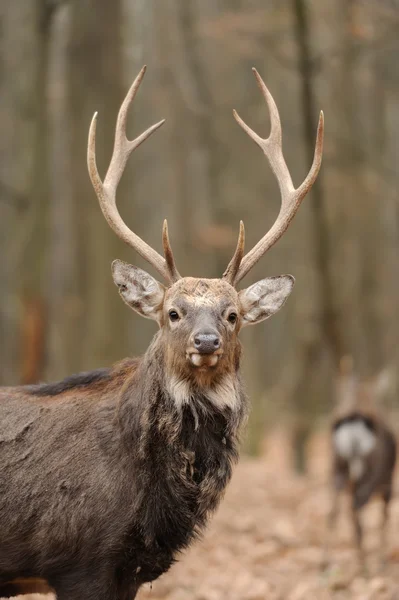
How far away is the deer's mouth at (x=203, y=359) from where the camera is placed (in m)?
5.64

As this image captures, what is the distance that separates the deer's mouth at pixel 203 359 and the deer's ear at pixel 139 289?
2.34 ft

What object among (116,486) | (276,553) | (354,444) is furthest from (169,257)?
(354,444)

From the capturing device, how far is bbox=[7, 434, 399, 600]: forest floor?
26.5ft

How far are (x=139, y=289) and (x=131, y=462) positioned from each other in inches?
45.9

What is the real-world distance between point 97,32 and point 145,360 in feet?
25.8

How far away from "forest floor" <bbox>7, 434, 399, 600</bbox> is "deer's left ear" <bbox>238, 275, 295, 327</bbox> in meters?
1.50

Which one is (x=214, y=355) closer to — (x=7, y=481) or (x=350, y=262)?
(x=7, y=481)

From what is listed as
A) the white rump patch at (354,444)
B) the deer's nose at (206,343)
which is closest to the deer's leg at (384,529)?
the white rump patch at (354,444)

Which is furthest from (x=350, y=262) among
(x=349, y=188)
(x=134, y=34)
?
(x=134, y=34)

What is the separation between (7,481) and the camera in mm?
5902

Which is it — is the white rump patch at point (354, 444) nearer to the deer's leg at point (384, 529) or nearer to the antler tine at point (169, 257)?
the deer's leg at point (384, 529)

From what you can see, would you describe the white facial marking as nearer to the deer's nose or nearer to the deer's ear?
the deer's nose

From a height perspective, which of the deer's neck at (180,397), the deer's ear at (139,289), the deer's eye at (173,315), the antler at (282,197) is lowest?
the deer's neck at (180,397)

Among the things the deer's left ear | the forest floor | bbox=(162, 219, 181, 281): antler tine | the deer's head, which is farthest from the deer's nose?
the forest floor
